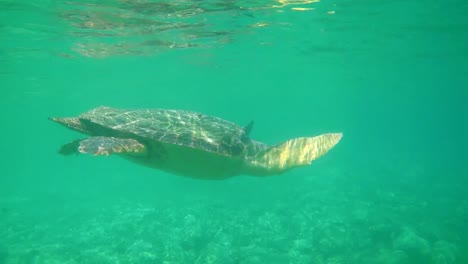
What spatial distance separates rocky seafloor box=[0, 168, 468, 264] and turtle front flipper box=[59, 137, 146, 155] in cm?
680

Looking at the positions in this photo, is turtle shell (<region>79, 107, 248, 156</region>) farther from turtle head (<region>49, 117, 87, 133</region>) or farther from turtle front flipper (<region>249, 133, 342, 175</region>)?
turtle front flipper (<region>249, 133, 342, 175</region>)

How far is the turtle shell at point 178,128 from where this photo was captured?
8.18 meters

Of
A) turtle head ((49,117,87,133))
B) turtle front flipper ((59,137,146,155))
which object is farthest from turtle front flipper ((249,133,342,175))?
turtle head ((49,117,87,133))

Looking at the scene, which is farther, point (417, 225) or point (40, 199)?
point (40, 199)

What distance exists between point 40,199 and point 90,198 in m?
5.05

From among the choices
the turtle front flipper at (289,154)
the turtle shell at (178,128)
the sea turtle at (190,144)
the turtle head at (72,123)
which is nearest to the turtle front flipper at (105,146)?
the sea turtle at (190,144)

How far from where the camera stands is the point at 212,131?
8992 mm

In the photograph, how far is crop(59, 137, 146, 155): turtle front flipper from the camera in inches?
270

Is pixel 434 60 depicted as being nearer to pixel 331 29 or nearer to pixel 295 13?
pixel 331 29

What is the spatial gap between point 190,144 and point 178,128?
3.04 ft

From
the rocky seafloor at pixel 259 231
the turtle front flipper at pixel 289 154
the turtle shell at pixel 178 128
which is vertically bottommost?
the rocky seafloor at pixel 259 231

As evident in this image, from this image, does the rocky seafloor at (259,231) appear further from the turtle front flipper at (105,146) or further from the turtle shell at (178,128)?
the turtle front flipper at (105,146)

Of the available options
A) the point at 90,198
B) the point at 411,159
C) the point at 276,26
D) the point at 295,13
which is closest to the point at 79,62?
the point at 90,198

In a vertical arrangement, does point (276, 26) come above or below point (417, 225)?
above
